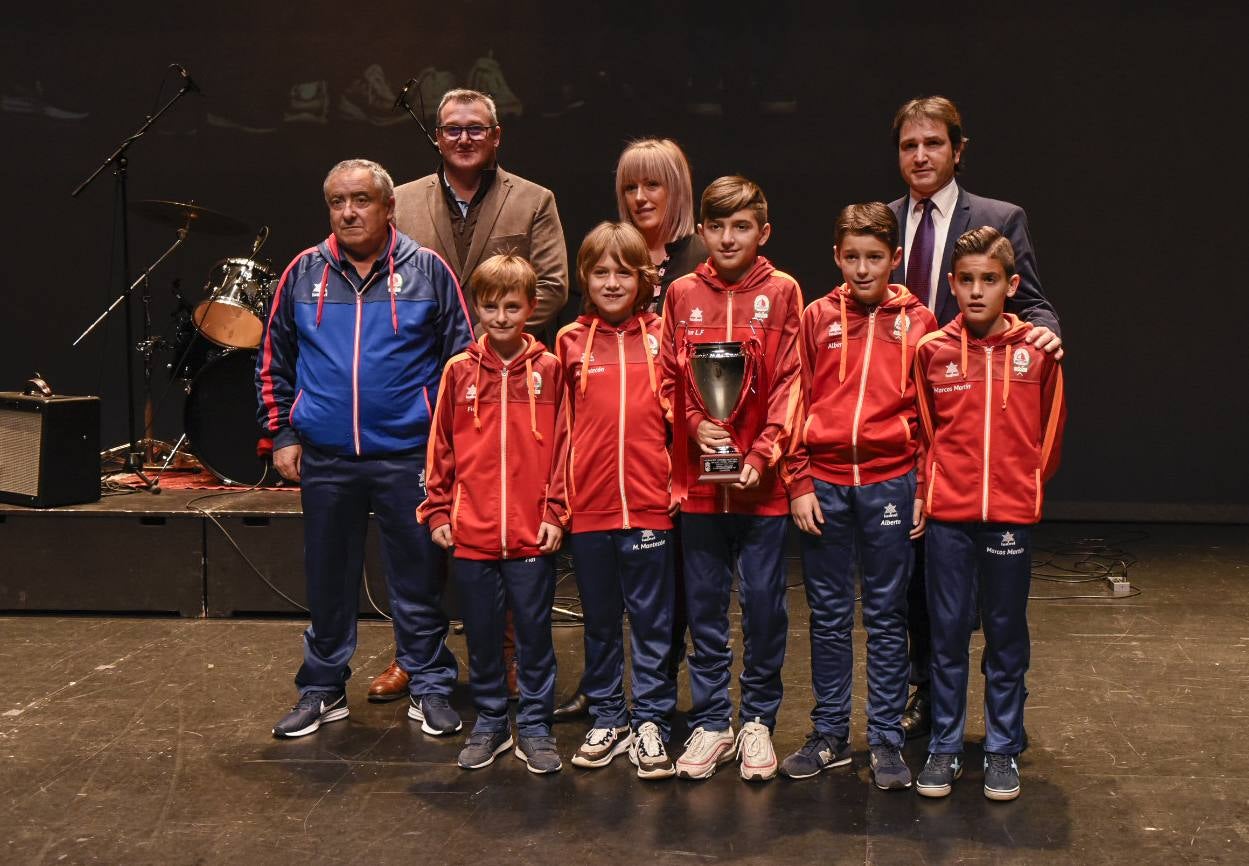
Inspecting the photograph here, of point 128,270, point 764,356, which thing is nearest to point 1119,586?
point 764,356

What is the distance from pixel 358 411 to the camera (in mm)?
3328

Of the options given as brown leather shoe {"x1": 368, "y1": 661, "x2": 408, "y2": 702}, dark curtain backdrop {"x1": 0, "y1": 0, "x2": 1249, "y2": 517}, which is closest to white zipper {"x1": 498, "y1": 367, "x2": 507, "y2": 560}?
brown leather shoe {"x1": 368, "y1": 661, "x2": 408, "y2": 702}

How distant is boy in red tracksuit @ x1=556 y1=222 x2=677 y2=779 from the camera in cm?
304

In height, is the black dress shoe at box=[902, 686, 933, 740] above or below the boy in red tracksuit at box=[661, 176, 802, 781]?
below

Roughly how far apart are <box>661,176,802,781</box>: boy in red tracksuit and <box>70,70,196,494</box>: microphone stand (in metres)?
2.83

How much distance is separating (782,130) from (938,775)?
4061 mm

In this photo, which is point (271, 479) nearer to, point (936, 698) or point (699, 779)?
point (699, 779)

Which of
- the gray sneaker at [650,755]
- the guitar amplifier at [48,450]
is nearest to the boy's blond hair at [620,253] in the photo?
the gray sneaker at [650,755]

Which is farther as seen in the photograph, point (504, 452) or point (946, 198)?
point (946, 198)

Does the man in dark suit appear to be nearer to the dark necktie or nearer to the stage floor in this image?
the dark necktie

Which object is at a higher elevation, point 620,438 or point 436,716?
point 620,438

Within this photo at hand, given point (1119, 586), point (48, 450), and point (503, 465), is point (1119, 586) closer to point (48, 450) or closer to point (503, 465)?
point (503, 465)

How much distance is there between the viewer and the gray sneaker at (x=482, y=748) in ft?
10.2

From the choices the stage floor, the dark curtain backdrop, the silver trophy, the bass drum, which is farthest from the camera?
the dark curtain backdrop
